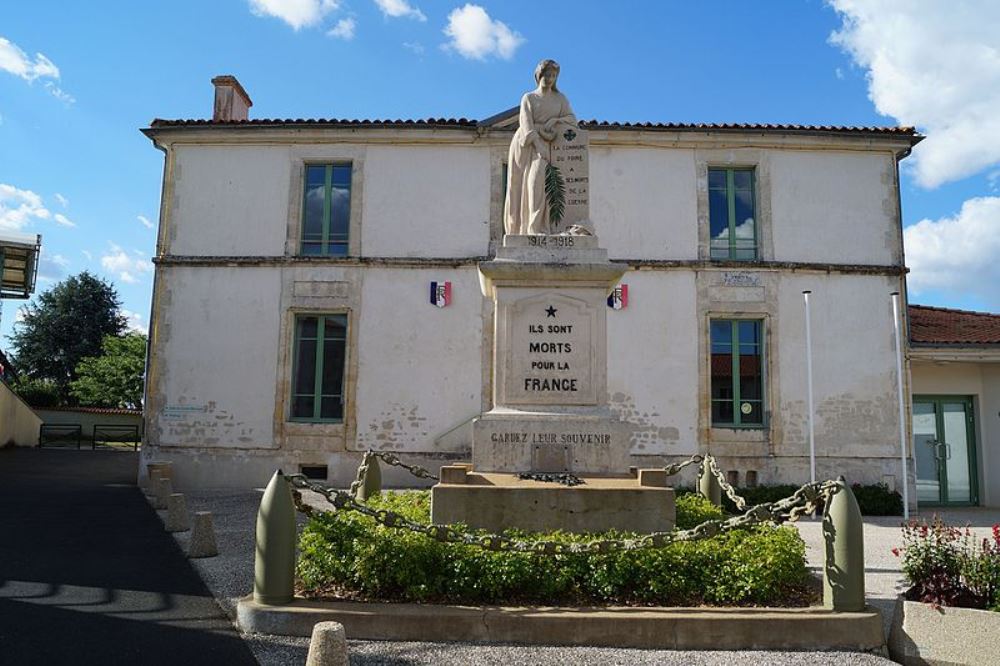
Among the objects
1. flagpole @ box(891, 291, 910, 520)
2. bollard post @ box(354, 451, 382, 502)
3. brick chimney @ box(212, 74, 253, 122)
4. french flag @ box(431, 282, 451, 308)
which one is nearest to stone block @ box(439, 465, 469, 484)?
bollard post @ box(354, 451, 382, 502)

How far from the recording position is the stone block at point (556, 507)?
5.73 meters

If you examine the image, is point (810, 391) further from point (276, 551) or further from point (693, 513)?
point (276, 551)

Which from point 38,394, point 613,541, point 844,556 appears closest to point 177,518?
point 613,541

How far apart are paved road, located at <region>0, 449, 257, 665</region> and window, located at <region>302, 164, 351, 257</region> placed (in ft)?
21.3

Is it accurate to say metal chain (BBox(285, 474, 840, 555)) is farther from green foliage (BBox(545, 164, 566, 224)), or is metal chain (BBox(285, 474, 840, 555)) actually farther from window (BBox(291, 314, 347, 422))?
window (BBox(291, 314, 347, 422))

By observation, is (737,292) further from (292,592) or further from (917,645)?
(292,592)

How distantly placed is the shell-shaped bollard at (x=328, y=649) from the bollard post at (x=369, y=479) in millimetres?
5438

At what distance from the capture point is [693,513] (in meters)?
7.07

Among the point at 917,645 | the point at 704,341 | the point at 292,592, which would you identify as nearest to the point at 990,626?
the point at 917,645

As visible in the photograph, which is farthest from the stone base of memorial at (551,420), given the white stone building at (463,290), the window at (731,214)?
the window at (731,214)

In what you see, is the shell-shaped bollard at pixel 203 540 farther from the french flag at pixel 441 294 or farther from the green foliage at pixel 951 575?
the french flag at pixel 441 294

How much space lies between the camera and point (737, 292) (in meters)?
14.9

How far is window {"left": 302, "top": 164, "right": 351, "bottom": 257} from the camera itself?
50.8 feet

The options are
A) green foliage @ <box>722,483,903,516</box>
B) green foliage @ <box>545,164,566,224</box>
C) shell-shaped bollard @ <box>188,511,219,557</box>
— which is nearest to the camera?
green foliage @ <box>545,164,566,224</box>
